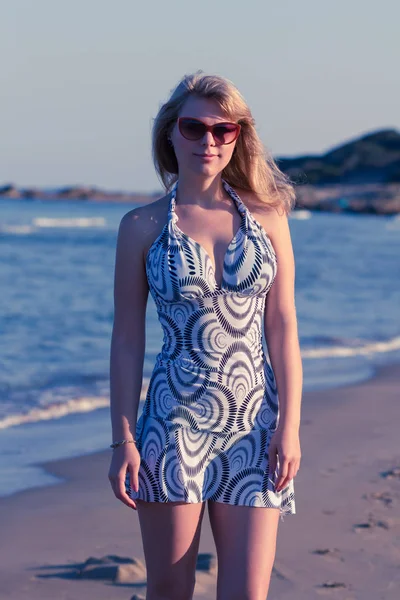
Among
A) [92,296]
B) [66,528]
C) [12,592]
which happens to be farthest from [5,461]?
[92,296]

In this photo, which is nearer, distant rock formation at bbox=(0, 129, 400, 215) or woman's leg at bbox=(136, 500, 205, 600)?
woman's leg at bbox=(136, 500, 205, 600)

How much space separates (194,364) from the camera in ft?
9.29

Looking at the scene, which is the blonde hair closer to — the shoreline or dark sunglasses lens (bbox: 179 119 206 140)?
dark sunglasses lens (bbox: 179 119 206 140)

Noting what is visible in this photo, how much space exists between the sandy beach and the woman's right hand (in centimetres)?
166

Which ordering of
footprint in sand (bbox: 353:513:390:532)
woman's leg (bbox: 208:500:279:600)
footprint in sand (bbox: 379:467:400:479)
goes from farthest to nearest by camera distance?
footprint in sand (bbox: 379:467:400:479) < footprint in sand (bbox: 353:513:390:532) < woman's leg (bbox: 208:500:279:600)

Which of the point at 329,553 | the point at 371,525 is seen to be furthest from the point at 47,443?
the point at 329,553

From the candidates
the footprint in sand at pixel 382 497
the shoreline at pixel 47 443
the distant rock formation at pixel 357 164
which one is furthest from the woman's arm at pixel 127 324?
the distant rock formation at pixel 357 164

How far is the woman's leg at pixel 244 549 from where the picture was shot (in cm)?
274

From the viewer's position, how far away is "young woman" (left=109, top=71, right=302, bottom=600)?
2.79 metres

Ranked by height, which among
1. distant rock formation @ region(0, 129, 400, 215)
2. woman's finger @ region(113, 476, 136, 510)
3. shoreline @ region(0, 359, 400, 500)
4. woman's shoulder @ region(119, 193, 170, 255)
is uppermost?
woman's shoulder @ region(119, 193, 170, 255)

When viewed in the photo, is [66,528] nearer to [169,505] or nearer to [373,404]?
[169,505]

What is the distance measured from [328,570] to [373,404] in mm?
4214

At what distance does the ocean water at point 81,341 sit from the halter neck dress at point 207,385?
139 inches

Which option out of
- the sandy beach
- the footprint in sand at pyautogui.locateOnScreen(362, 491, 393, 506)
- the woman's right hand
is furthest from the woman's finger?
the footprint in sand at pyautogui.locateOnScreen(362, 491, 393, 506)
